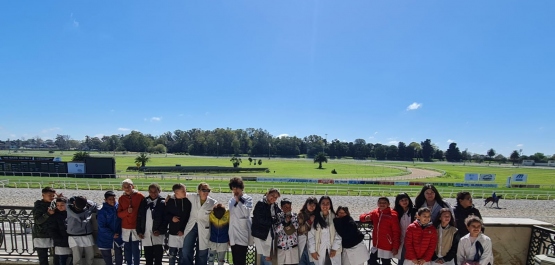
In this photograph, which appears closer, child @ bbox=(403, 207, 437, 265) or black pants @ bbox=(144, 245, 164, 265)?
child @ bbox=(403, 207, 437, 265)

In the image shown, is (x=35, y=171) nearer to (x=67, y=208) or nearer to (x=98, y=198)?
(x=98, y=198)

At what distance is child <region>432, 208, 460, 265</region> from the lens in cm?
424

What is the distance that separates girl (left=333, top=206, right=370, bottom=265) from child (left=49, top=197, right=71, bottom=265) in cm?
489

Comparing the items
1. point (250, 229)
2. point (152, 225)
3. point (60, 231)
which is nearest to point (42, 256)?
point (60, 231)

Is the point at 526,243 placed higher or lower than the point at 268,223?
lower

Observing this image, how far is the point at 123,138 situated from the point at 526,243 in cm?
16075

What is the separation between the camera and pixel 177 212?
4773 millimetres

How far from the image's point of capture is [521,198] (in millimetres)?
26672

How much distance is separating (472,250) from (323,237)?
2.29 m

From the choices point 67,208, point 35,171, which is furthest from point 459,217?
point 35,171

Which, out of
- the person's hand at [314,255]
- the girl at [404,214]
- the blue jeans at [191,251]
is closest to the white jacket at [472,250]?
the girl at [404,214]

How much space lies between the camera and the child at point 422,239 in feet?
13.6

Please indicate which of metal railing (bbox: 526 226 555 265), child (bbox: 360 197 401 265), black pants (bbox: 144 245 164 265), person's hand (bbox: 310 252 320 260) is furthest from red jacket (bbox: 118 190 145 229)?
metal railing (bbox: 526 226 555 265)

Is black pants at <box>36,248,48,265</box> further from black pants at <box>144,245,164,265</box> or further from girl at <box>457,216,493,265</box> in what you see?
girl at <box>457,216,493,265</box>
